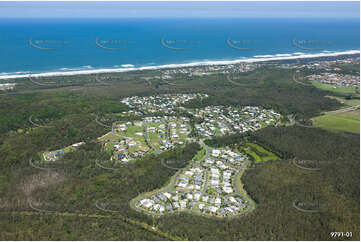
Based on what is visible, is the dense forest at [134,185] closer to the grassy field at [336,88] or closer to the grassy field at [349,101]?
the grassy field at [349,101]

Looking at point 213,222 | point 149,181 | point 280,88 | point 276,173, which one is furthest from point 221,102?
point 213,222

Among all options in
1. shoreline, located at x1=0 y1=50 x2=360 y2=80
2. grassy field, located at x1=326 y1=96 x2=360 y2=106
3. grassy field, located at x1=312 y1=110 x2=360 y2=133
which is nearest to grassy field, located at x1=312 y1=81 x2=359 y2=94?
grassy field, located at x1=326 y1=96 x2=360 y2=106

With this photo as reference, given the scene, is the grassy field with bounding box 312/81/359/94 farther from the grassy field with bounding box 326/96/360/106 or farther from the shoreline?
the shoreline

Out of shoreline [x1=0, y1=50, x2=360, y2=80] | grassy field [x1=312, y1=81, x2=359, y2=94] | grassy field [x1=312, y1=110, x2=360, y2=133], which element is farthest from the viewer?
shoreline [x1=0, y1=50, x2=360, y2=80]

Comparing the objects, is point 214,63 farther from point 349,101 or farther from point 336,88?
point 349,101

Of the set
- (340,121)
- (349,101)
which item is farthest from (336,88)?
(340,121)
